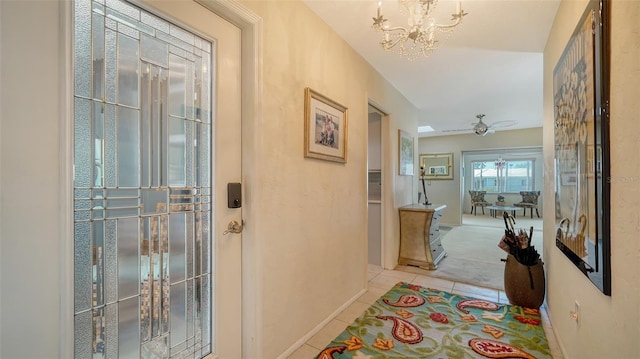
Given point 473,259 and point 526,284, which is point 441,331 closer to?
point 526,284

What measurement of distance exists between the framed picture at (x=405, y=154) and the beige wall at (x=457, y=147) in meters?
3.42

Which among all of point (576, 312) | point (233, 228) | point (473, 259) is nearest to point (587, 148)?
point (576, 312)

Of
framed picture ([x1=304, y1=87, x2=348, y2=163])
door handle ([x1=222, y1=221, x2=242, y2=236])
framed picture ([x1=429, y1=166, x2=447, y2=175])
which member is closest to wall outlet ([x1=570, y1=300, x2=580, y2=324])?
framed picture ([x1=304, y1=87, x2=348, y2=163])

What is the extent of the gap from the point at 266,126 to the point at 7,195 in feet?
3.47

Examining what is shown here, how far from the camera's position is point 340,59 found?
2320mm

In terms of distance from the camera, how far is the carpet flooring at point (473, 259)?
3.20m

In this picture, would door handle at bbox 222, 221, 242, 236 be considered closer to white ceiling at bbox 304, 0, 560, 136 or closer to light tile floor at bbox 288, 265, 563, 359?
light tile floor at bbox 288, 265, 563, 359

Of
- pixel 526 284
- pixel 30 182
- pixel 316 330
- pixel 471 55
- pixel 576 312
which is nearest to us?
pixel 30 182

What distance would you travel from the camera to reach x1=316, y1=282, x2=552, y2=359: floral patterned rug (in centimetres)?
179

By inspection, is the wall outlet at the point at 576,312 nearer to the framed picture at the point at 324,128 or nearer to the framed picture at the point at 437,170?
the framed picture at the point at 324,128

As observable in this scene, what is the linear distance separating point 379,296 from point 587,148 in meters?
2.08

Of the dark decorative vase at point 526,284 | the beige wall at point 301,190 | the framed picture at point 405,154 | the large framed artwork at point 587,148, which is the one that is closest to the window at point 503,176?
the framed picture at point 405,154

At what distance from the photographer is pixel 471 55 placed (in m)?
2.63

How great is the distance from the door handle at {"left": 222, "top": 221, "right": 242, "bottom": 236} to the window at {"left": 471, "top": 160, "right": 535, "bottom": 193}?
10.1 metres
